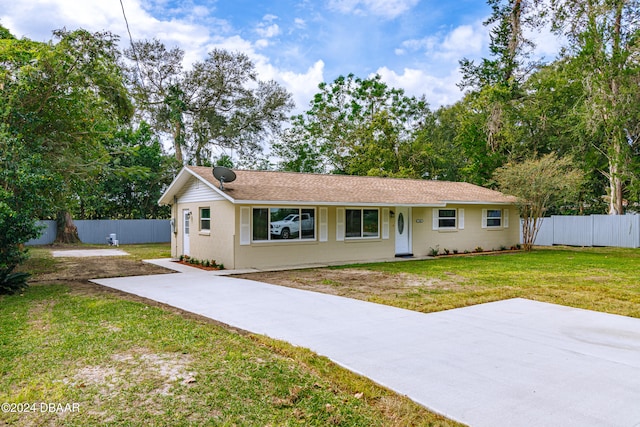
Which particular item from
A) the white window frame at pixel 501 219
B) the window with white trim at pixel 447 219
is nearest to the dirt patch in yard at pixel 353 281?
the window with white trim at pixel 447 219

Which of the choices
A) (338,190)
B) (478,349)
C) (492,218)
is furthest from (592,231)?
(478,349)

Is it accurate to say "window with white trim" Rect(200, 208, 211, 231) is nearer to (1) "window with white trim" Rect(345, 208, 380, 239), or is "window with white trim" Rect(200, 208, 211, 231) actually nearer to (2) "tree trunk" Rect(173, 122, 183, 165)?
(1) "window with white trim" Rect(345, 208, 380, 239)

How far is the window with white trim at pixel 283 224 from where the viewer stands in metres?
13.5

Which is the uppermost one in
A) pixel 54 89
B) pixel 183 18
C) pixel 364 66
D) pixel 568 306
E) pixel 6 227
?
pixel 364 66

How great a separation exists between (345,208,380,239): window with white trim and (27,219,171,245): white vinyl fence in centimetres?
1556

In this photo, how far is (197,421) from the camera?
329 centimetres

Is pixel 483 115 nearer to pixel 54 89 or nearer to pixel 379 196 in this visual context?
pixel 379 196

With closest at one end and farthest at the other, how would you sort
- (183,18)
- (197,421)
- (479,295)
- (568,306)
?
(197,421), (568,306), (479,295), (183,18)

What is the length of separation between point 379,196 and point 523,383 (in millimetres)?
12384

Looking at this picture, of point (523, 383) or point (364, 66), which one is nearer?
point (523, 383)

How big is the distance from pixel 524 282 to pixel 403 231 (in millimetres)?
7055

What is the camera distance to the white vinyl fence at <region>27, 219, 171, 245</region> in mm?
25625

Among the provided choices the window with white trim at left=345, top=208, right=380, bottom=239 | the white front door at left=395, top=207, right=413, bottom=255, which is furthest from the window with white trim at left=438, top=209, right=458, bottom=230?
the window with white trim at left=345, top=208, right=380, bottom=239

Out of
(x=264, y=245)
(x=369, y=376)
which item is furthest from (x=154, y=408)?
(x=264, y=245)
